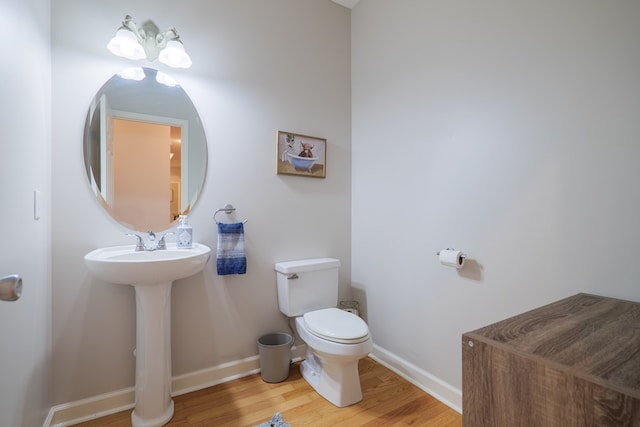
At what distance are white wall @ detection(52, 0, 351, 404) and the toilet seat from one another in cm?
44

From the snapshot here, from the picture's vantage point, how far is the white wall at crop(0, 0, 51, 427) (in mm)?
969

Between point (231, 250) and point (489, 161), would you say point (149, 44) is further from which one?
point (489, 161)

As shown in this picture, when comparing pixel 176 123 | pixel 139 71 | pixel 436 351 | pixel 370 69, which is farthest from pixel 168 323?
pixel 370 69

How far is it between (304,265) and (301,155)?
31.9 inches

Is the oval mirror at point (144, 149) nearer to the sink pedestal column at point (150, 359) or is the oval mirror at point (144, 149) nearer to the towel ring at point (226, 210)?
the towel ring at point (226, 210)

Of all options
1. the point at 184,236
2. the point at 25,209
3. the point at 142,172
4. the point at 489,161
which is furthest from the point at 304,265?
the point at 25,209

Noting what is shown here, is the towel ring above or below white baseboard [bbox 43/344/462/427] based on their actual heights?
above

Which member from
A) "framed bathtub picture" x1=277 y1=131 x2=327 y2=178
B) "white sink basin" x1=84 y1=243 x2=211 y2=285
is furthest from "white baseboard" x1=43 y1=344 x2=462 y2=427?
"framed bathtub picture" x1=277 y1=131 x2=327 y2=178

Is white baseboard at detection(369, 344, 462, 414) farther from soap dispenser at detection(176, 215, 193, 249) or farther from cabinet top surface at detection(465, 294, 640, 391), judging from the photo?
soap dispenser at detection(176, 215, 193, 249)

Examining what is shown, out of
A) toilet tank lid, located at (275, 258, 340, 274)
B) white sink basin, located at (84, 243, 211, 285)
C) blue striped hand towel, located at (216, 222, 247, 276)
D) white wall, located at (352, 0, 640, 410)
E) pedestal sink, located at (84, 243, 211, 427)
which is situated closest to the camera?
white wall, located at (352, 0, 640, 410)

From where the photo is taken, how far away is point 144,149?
1715 mm

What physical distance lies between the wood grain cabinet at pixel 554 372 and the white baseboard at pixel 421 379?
3.27 feet

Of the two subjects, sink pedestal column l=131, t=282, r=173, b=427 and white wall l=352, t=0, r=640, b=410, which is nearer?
white wall l=352, t=0, r=640, b=410

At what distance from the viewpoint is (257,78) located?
2018 mm
